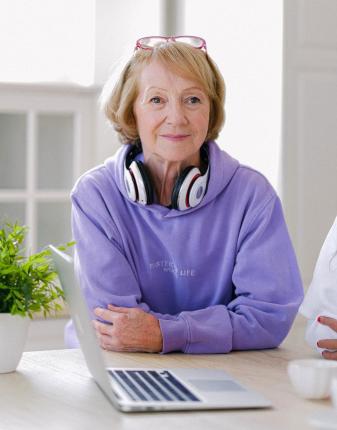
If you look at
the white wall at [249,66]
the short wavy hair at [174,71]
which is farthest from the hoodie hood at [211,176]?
the white wall at [249,66]

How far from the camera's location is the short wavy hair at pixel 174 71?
91.3 inches

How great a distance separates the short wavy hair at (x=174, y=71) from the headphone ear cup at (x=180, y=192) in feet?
0.81

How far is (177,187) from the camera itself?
228cm

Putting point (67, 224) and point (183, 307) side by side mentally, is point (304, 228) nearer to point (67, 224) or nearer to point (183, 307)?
point (67, 224)

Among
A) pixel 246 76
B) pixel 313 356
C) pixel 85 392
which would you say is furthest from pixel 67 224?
pixel 85 392

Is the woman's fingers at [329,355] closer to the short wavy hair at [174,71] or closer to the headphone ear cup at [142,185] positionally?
the headphone ear cup at [142,185]

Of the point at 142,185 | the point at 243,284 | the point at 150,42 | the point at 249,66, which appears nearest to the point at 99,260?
the point at 142,185

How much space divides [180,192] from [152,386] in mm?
788

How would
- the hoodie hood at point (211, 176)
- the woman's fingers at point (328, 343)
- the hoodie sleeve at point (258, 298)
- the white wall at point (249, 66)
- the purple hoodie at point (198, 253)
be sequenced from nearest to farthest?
the woman's fingers at point (328, 343) < the hoodie sleeve at point (258, 298) < the purple hoodie at point (198, 253) < the hoodie hood at point (211, 176) < the white wall at point (249, 66)

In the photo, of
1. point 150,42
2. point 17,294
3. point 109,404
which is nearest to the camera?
point 109,404

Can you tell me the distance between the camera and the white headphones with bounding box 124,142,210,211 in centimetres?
226

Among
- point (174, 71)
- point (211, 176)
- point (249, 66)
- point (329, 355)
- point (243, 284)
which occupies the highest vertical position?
point (249, 66)

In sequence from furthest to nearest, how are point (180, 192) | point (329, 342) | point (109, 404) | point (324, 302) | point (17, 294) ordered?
point (180, 192) < point (324, 302) < point (329, 342) < point (17, 294) < point (109, 404)

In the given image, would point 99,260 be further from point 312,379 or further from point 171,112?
point 312,379
